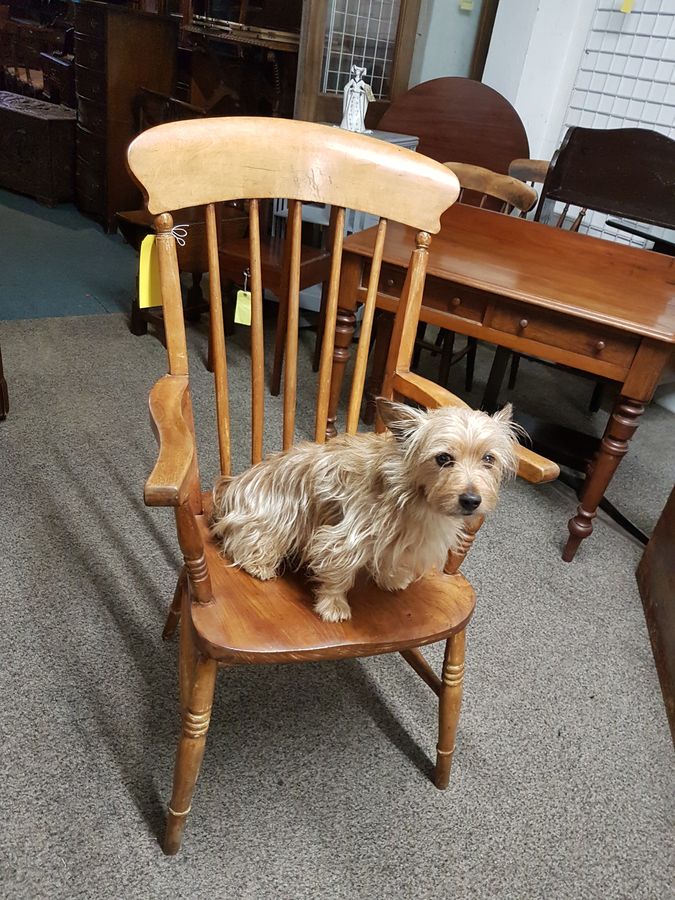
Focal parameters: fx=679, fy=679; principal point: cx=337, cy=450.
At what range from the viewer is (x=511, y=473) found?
102cm

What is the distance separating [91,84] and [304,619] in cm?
382

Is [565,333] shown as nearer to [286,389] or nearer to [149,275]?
[286,389]

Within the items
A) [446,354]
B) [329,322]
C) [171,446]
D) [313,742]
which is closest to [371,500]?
[171,446]

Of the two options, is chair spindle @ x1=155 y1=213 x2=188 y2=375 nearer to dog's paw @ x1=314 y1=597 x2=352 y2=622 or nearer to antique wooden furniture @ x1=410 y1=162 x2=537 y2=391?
dog's paw @ x1=314 y1=597 x2=352 y2=622

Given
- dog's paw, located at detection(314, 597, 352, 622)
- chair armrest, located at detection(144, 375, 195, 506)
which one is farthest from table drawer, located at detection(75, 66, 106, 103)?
dog's paw, located at detection(314, 597, 352, 622)

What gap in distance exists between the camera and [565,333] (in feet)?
5.65

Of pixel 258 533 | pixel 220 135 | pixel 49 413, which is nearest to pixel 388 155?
pixel 220 135

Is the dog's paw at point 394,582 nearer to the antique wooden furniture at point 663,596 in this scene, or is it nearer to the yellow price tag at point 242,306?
the yellow price tag at point 242,306

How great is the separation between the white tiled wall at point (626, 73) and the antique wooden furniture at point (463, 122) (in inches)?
13.3

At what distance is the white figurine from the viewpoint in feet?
8.64

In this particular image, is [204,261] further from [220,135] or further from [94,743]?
[94,743]

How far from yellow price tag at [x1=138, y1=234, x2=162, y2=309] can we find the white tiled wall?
252cm

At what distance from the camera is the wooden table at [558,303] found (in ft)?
5.47

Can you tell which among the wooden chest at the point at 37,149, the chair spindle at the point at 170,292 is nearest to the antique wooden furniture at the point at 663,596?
the chair spindle at the point at 170,292
